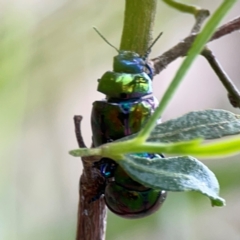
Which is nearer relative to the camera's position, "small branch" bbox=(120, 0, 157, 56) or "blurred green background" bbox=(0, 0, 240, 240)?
"small branch" bbox=(120, 0, 157, 56)

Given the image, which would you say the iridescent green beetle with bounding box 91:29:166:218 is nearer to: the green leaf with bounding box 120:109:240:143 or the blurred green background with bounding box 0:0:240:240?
the green leaf with bounding box 120:109:240:143

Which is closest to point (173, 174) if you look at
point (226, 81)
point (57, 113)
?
point (226, 81)

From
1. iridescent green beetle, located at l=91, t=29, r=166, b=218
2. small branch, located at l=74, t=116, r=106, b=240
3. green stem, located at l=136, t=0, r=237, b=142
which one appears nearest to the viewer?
green stem, located at l=136, t=0, r=237, b=142

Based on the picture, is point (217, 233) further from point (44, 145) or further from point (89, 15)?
Result: point (89, 15)

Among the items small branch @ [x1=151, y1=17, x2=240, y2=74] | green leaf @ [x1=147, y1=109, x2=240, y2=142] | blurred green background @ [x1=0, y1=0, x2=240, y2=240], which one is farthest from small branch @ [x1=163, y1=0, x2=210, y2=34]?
blurred green background @ [x1=0, y1=0, x2=240, y2=240]

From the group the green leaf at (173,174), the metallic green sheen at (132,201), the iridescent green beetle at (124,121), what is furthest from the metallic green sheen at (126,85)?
the green leaf at (173,174)

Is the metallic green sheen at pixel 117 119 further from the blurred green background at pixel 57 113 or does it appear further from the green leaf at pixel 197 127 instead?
the blurred green background at pixel 57 113

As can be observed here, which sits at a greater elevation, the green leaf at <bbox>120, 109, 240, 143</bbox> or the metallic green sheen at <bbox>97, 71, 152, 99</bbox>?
the metallic green sheen at <bbox>97, 71, 152, 99</bbox>

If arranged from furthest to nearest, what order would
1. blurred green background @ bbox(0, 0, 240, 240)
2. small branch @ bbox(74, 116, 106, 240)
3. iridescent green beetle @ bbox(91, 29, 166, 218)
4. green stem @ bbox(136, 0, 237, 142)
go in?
blurred green background @ bbox(0, 0, 240, 240) → iridescent green beetle @ bbox(91, 29, 166, 218) → small branch @ bbox(74, 116, 106, 240) → green stem @ bbox(136, 0, 237, 142)

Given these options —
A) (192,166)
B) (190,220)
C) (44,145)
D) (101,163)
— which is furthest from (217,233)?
(192,166)
